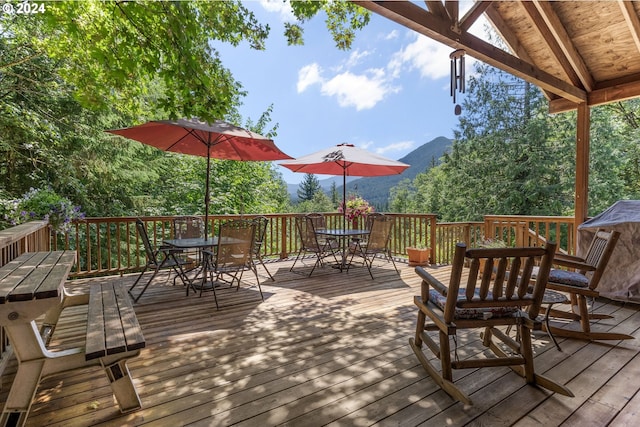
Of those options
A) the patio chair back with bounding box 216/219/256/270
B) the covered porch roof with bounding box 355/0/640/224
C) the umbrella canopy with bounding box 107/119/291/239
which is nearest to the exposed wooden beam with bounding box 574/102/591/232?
the covered porch roof with bounding box 355/0/640/224

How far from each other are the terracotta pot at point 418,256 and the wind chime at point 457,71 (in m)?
3.31

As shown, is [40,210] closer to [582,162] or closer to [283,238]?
[283,238]

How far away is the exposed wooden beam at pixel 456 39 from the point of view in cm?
270

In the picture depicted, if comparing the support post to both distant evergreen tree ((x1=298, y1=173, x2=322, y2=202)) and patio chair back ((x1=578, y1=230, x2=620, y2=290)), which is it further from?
distant evergreen tree ((x1=298, y1=173, x2=322, y2=202))

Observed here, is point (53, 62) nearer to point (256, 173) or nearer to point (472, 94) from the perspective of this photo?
point (256, 173)

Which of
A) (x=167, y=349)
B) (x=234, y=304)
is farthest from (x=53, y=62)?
(x=167, y=349)

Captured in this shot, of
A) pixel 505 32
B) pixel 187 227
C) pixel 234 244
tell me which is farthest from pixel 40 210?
pixel 505 32

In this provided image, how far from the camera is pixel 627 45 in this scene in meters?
4.16

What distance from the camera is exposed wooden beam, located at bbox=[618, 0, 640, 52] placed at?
3.63m

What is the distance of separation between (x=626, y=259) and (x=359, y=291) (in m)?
3.17

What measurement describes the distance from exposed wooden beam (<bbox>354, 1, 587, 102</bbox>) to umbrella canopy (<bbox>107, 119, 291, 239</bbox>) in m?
2.06

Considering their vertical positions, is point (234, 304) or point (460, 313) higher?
point (460, 313)

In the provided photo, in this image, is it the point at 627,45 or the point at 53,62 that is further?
the point at 53,62

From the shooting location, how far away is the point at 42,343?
69.6 inches
